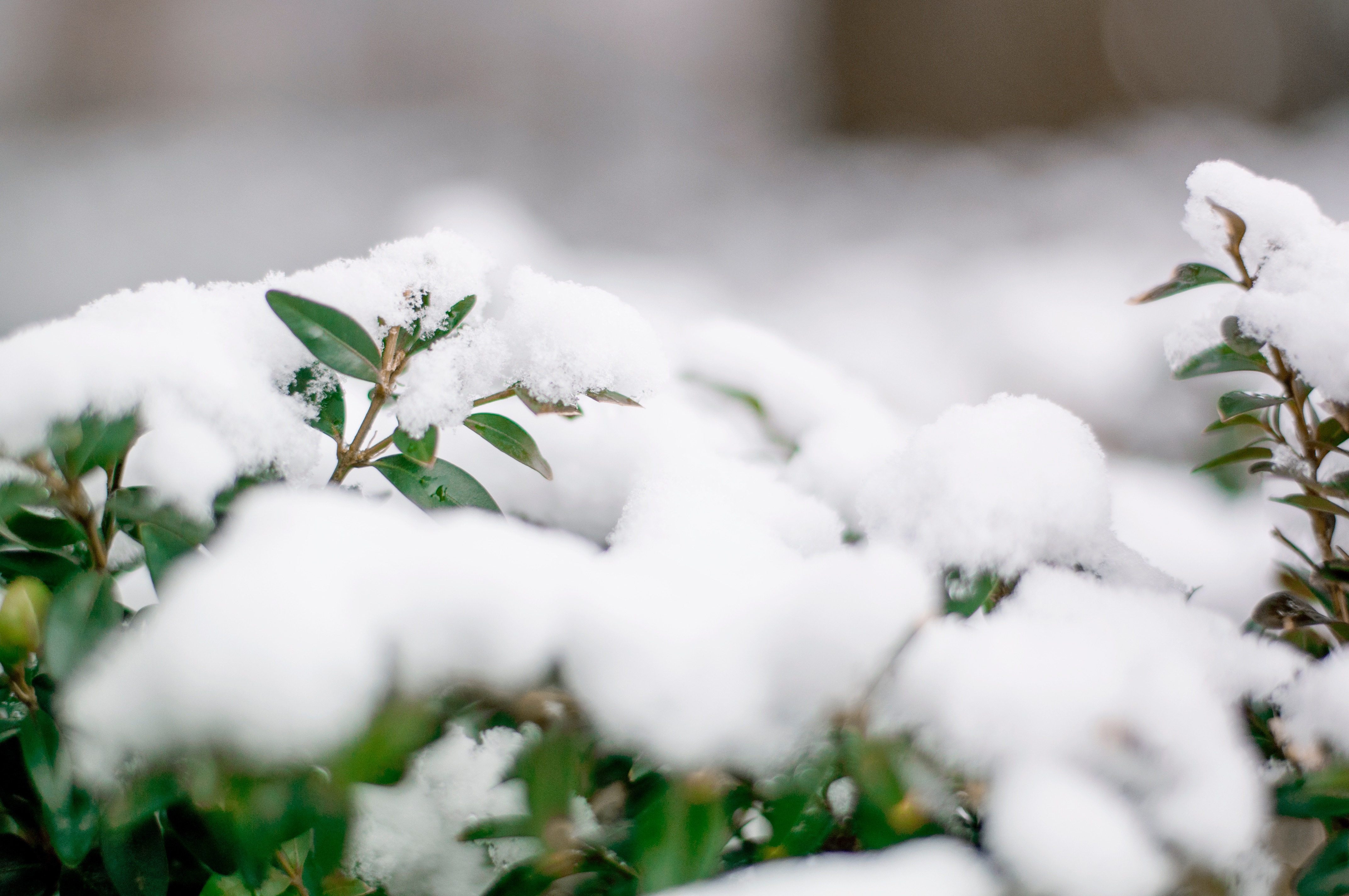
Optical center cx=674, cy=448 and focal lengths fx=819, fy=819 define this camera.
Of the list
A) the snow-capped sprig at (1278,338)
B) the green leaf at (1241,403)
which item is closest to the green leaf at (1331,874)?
the snow-capped sprig at (1278,338)

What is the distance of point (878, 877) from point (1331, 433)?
15.7 inches

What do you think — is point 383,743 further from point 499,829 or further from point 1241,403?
point 1241,403

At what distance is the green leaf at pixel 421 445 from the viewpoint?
0.41 m

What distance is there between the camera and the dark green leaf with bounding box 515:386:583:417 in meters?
0.43

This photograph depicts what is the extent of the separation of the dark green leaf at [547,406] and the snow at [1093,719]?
0.67ft

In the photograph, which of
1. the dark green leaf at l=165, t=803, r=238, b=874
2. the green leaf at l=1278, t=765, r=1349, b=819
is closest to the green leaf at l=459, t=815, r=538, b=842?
the dark green leaf at l=165, t=803, r=238, b=874

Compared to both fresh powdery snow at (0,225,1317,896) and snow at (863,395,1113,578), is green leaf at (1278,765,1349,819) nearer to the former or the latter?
fresh powdery snow at (0,225,1317,896)

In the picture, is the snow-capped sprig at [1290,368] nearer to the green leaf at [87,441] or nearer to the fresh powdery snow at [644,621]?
the fresh powdery snow at [644,621]

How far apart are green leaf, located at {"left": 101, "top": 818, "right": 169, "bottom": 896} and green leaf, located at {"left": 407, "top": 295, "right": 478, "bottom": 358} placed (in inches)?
9.8

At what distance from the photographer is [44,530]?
41 cm

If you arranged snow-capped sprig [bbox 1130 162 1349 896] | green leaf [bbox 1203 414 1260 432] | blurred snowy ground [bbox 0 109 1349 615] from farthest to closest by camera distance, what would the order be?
1. blurred snowy ground [bbox 0 109 1349 615]
2. green leaf [bbox 1203 414 1260 432]
3. snow-capped sprig [bbox 1130 162 1349 896]

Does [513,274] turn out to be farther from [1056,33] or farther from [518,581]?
[1056,33]

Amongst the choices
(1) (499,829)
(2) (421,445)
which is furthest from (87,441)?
(1) (499,829)

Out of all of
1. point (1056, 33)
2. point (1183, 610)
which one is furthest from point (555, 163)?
point (1183, 610)
